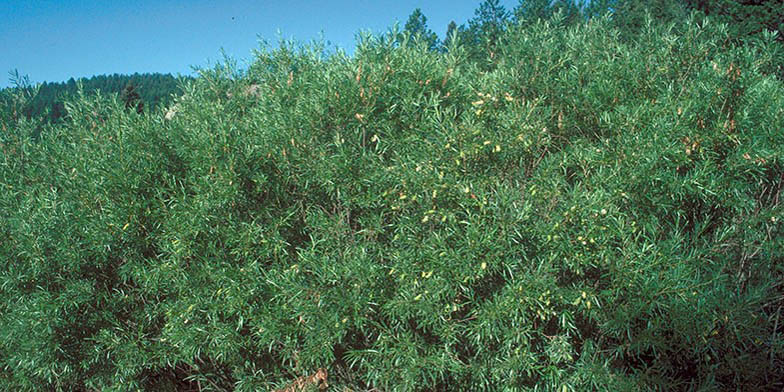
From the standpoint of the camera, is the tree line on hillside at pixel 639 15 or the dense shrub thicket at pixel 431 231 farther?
the tree line on hillside at pixel 639 15

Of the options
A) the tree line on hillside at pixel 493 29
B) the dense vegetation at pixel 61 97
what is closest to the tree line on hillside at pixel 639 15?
the tree line on hillside at pixel 493 29

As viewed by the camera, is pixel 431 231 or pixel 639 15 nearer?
pixel 431 231

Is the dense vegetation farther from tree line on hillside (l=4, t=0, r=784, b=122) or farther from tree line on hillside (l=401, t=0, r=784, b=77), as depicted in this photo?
tree line on hillside (l=401, t=0, r=784, b=77)

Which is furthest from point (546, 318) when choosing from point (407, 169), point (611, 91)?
point (611, 91)

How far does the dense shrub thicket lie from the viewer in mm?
2963

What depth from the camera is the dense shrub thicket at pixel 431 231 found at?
2.96 m

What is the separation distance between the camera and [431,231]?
122 inches

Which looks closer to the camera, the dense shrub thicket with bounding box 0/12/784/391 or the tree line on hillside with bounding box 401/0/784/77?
the dense shrub thicket with bounding box 0/12/784/391

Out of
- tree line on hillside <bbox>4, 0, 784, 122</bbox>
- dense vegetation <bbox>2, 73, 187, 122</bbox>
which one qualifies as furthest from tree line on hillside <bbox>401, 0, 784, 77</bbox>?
dense vegetation <bbox>2, 73, 187, 122</bbox>

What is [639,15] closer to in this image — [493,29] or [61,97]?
[493,29]

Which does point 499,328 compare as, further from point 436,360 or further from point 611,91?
point 611,91

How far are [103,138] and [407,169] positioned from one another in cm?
220

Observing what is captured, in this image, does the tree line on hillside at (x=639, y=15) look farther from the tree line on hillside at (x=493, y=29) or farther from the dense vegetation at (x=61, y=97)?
the dense vegetation at (x=61, y=97)

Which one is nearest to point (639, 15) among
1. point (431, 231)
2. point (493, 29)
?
point (493, 29)
